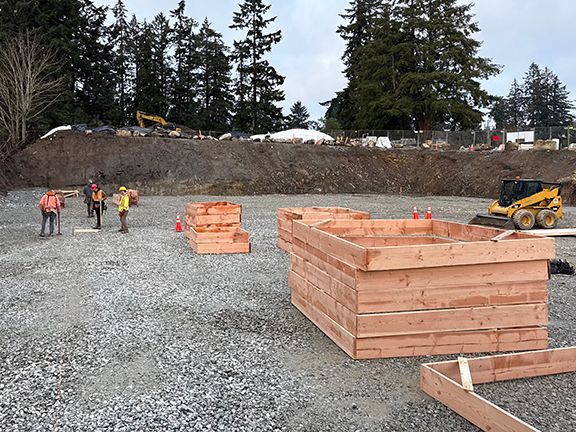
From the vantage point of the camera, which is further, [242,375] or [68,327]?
[68,327]

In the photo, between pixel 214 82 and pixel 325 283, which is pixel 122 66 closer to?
pixel 214 82

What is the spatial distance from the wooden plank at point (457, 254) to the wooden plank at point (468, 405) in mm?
1286

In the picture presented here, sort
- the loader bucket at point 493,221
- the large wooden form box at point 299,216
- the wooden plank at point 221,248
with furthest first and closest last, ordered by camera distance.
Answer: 1. the loader bucket at point 493,221
2. the wooden plank at point 221,248
3. the large wooden form box at point 299,216

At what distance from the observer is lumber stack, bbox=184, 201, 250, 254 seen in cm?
1284

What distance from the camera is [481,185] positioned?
119 feet

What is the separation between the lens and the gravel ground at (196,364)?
436 centimetres

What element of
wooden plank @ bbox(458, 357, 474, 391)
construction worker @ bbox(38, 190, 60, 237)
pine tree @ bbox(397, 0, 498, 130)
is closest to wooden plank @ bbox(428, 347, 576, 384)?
wooden plank @ bbox(458, 357, 474, 391)

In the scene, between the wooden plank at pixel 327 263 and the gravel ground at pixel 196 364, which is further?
the wooden plank at pixel 327 263

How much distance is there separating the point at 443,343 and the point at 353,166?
3541cm

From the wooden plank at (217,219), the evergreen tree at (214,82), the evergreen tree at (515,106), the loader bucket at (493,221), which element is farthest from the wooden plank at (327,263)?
the evergreen tree at (515,106)

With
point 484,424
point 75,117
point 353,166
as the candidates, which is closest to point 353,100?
point 353,166

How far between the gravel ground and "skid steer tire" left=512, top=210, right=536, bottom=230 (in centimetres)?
846

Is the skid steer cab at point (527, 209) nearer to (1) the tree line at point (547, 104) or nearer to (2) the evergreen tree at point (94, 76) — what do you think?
(2) the evergreen tree at point (94, 76)

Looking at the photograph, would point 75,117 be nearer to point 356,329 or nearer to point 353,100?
point 353,100
